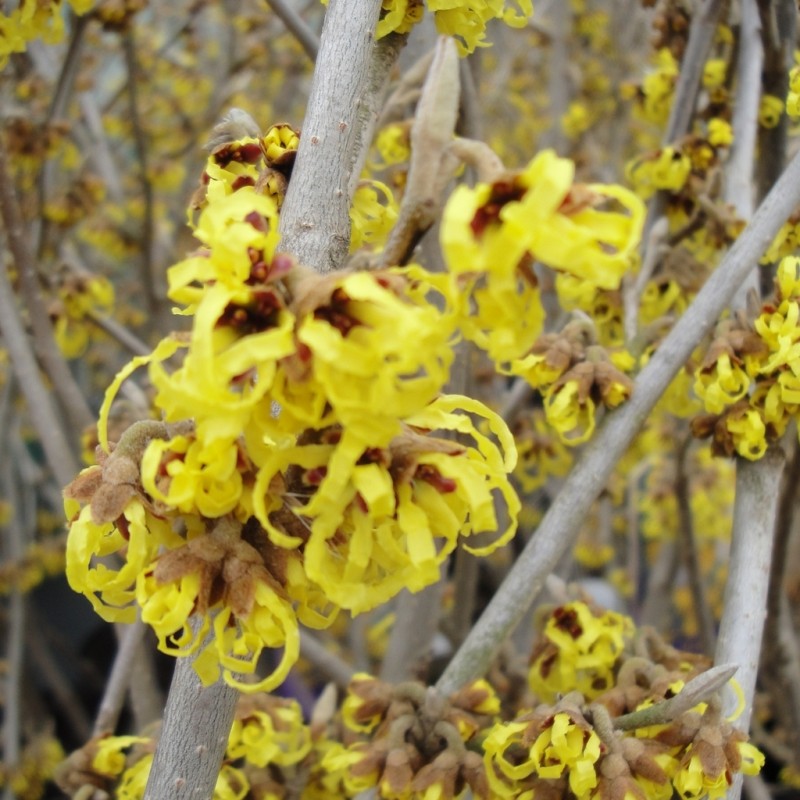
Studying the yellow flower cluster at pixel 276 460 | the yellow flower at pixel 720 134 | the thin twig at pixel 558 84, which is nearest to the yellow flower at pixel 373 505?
the yellow flower cluster at pixel 276 460

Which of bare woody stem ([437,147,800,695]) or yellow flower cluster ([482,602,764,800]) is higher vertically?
bare woody stem ([437,147,800,695])

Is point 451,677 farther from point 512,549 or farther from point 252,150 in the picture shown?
point 512,549

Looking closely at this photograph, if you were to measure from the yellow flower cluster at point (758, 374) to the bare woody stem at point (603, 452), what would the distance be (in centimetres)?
6

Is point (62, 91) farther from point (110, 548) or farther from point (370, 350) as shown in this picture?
point (370, 350)

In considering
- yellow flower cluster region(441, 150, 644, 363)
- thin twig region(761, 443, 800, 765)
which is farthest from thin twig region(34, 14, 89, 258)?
thin twig region(761, 443, 800, 765)

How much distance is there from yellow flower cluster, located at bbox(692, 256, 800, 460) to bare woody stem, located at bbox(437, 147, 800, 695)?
56mm

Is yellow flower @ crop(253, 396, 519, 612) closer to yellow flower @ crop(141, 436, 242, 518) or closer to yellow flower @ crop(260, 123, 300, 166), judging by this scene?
yellow flower @ crop(141, 436, 242, 518)

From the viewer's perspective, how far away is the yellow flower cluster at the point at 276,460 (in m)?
0.83

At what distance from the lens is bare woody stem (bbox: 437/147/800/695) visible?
5.13ft

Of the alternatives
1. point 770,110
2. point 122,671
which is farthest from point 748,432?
point 122,671

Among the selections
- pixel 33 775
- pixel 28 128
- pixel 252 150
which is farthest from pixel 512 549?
pixel 252 150

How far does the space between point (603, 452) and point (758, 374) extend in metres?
0.31

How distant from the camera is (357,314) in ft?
2.81

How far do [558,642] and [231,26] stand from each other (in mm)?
4351
